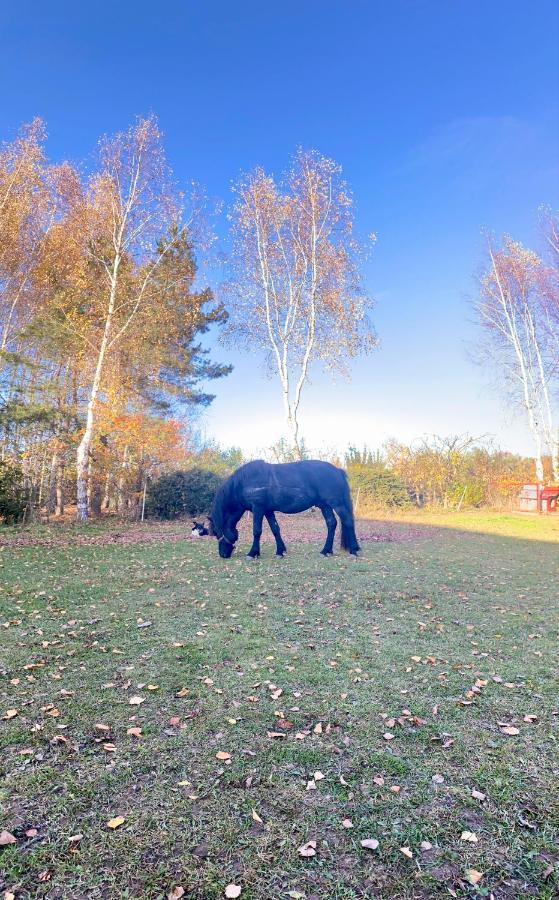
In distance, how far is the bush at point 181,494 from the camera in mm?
18562

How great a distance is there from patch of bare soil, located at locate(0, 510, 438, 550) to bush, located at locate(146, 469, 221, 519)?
92 centimetres

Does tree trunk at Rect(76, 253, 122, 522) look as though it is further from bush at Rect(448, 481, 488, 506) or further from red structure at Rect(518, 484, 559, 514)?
red structure at Rect(518, 484, 559, 514)

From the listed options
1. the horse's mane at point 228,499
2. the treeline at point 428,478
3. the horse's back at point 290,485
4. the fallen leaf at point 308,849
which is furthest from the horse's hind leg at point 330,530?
the treeline at point 428,478

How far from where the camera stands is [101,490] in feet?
62.8

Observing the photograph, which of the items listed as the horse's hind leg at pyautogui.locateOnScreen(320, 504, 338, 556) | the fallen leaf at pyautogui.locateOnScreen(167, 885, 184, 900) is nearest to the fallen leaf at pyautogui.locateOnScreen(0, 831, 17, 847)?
the fallen leaf at pyautogui.locateOnScreen(167, 885, 184, 900)

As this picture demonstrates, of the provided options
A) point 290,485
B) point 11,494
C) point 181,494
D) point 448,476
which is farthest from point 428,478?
point 11,494

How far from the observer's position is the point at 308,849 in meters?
2.17

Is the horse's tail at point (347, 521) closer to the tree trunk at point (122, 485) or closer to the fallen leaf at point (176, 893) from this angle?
the fallen leaf at point (176, 893)

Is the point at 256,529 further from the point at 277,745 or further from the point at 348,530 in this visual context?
the point at 277,745

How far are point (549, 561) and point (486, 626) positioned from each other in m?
6.26

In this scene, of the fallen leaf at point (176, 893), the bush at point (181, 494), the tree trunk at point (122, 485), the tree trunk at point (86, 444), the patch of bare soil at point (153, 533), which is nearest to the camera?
the fallen leaf at point (176, 893)

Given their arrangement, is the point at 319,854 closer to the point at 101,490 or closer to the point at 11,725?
the point at 11,725

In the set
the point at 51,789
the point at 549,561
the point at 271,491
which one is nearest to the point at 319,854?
the point at 51,789

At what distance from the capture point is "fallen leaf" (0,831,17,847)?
7.09 ft
